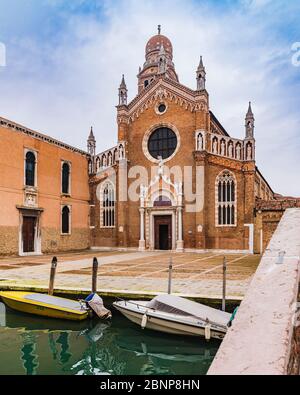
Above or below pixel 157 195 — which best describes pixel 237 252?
below

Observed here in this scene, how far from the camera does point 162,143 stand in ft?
83.8

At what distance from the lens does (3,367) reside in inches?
230

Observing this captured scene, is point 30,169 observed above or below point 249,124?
below

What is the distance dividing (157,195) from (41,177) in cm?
862

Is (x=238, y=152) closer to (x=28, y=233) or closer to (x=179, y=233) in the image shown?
(x=179, y=233)

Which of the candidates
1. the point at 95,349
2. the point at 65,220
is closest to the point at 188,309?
the point at 95,349

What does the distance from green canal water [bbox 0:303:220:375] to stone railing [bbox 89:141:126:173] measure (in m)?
18.7

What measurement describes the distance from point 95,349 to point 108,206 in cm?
2024

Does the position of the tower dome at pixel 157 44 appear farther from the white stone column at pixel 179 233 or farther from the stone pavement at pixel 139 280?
the stone pavement at pixel 139 280

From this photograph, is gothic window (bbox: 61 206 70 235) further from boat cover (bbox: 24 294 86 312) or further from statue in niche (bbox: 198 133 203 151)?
boat cover (bbox: 24 294 86 312)

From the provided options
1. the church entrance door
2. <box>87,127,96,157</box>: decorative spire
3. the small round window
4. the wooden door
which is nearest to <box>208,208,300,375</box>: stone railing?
the wooden door
